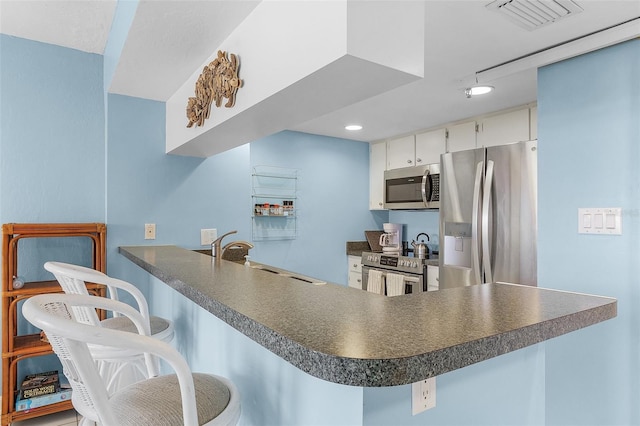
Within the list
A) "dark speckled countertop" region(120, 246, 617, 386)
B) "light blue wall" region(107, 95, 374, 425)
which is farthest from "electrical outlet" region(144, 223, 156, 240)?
"dark speckled countertop" region(120, 246, 617, 386)

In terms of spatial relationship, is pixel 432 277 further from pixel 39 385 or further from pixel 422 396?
pixel 39 385

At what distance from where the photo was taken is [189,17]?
5.08 feet

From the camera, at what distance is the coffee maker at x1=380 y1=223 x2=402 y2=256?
409 cm

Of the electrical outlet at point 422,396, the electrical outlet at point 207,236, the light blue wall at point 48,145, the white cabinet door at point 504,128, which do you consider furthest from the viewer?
the white cabinet door at point 504,128

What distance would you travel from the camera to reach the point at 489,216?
8.60ft

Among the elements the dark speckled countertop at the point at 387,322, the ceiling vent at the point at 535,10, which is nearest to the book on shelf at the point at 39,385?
the dark speckled countertop at the point at 387,322

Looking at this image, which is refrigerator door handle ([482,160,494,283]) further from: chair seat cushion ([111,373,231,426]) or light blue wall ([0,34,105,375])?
light blue wall ([0,34,105,375])

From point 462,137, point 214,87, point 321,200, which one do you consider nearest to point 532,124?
point 462,137

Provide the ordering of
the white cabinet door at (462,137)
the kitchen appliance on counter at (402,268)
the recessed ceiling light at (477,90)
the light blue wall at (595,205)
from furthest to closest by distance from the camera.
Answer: the kitchen appliance on counter at (402,268), the white cabinet door at (462,137), the recessed ceiling light at (477,90), the light blue wall at (595,205)

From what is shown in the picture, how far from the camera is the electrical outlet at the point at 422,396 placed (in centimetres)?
83

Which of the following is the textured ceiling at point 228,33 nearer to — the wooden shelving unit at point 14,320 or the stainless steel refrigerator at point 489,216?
the stainless steel refrigerator at point 489,216

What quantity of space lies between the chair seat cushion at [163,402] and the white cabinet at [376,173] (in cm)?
360

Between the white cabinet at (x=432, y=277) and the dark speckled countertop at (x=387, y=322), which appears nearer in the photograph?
the dark speckled countertop at (x=387, y=322)

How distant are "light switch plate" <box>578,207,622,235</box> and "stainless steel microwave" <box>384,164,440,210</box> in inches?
63.2
